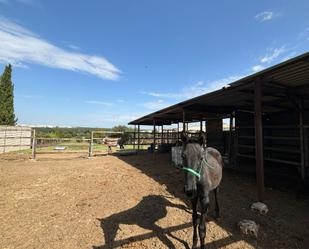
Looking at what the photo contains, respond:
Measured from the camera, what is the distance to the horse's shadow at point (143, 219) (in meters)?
3.53

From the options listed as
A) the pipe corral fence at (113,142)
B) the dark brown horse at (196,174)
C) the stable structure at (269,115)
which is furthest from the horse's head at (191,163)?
the pipe corral fence at (113,142)

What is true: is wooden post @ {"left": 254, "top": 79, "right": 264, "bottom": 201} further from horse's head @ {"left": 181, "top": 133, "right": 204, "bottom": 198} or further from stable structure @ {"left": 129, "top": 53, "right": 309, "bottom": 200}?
horse's head @ {"left": 181, "top": 133, "right": 204, "bottom": 198}

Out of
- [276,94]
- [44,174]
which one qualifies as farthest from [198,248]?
[44,174]

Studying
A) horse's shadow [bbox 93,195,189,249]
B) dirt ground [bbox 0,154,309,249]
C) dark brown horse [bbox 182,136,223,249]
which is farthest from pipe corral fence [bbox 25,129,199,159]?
dark brown horse [bbox 182,136,223,249]

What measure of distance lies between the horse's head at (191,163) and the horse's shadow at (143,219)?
4.01 ft

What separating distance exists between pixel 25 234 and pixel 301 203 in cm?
585

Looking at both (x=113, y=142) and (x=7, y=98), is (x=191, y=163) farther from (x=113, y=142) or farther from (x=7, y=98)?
(x=7, y=98)

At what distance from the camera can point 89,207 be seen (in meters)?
5.02

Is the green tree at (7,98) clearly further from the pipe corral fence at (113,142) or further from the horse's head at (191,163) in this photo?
the horse's head at (191,163)

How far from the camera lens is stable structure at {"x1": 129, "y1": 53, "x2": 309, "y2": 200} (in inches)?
200

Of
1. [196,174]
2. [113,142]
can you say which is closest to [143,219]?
[196,174]

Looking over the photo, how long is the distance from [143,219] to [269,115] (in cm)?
744

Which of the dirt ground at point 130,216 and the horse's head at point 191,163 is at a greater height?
the horse's head at point 191,163

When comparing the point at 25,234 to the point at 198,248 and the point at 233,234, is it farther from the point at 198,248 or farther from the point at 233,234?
the point at 233,234
